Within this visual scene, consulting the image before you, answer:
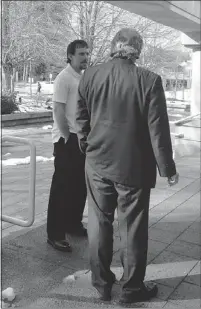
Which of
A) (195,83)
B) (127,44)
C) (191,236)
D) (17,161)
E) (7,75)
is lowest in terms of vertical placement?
(191,236)

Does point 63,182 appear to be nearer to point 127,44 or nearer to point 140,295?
point 140,295

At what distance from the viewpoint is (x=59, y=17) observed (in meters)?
9.49

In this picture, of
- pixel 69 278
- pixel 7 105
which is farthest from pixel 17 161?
pixel 7 105

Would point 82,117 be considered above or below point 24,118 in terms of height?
below

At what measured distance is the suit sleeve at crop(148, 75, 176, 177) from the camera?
249cm

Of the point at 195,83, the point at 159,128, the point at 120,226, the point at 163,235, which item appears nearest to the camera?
the point at 159,128

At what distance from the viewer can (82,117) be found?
2846 mm

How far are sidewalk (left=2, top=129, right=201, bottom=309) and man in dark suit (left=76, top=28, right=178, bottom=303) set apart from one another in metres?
0.20

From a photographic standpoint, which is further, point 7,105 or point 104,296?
point 7,105

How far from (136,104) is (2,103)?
15.1 meters

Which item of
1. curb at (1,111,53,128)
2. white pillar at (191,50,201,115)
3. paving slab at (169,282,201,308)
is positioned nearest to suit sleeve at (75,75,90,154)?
paving slab at (169,282,201,308)

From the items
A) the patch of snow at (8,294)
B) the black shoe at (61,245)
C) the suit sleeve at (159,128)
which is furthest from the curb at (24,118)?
the suit sleeve at (159,128)

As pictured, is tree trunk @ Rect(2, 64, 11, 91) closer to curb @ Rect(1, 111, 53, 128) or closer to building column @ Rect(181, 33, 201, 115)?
curb @ Rect(1, 111, 53, 128)

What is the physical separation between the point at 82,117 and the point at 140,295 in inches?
50.8
